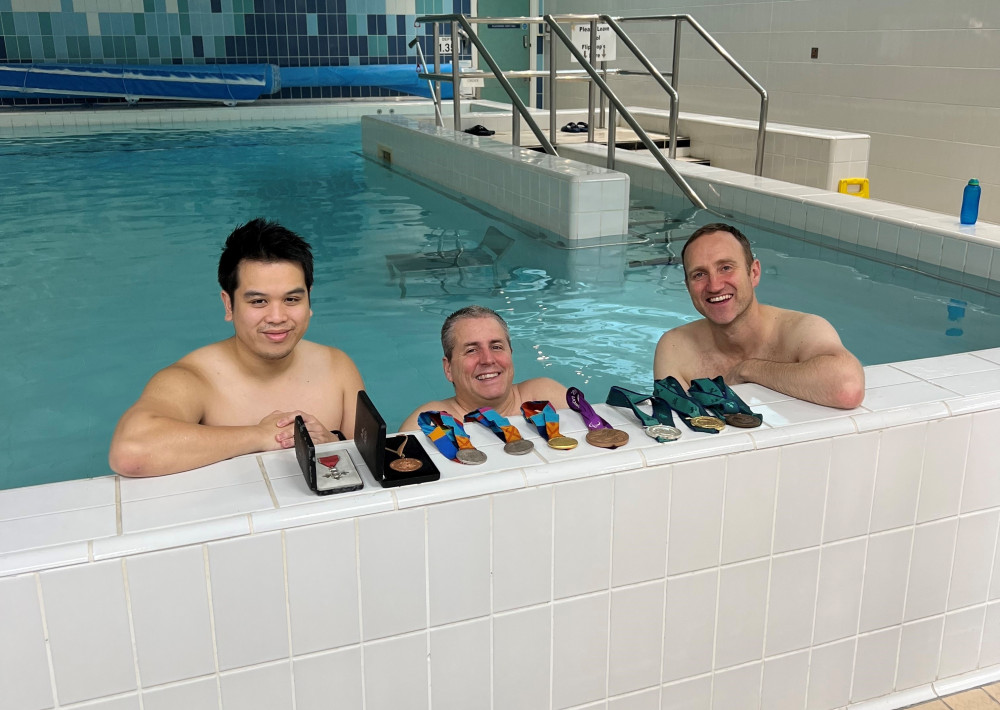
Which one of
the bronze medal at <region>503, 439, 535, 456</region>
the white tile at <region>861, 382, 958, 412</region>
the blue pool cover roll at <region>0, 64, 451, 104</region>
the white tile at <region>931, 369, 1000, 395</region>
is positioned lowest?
the bronze medal at <region>503, 439, 535, 456</region>

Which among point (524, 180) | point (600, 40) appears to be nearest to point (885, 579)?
point (524, 180)

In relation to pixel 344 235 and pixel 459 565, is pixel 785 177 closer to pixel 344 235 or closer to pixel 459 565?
pixel 344 235

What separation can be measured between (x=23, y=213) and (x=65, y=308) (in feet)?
8.48

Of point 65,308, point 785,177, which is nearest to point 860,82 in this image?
point 785,177

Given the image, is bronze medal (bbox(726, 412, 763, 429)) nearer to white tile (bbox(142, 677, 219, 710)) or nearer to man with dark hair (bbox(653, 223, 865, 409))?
man with dark hair (bbox(653, 223, 865, 409))

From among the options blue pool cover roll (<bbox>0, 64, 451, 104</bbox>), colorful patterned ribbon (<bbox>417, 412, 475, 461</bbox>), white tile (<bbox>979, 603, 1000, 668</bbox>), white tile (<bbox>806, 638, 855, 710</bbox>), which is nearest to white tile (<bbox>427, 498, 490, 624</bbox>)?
colorful patterned ribbon (<bbox>417, 412, 475, 461</bbox>)

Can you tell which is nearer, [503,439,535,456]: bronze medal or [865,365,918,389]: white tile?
[503,439,535,456]: bronze medal

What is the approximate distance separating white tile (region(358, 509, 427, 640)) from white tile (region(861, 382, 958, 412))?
0.93 metres

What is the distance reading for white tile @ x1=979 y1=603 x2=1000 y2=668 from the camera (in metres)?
2.03

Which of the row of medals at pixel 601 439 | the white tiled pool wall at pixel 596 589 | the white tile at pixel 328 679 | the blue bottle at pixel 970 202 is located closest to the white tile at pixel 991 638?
the white tiled pool wall at pixel 596 589

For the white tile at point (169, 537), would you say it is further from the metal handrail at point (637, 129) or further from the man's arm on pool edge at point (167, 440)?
the metal handrail at point (637, 129)

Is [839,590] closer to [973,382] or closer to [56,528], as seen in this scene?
[973,382]

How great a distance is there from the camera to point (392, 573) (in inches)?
58.6

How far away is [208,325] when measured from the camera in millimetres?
4312
